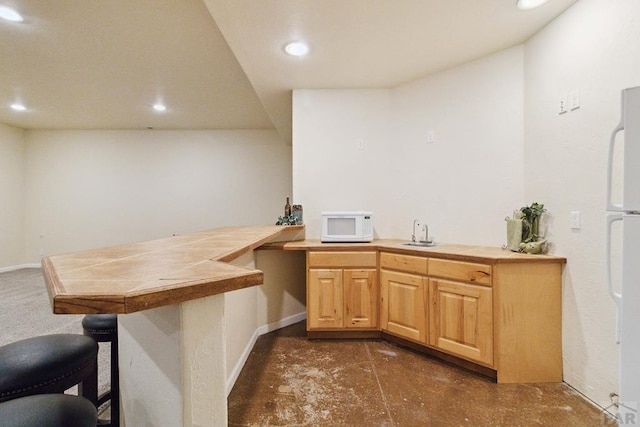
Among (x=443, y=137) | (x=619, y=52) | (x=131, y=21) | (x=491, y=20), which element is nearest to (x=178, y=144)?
(x=131, y=21)

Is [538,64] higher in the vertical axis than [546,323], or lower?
higher

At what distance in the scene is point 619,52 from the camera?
5.49 feet

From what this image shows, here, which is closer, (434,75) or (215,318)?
(215,318)

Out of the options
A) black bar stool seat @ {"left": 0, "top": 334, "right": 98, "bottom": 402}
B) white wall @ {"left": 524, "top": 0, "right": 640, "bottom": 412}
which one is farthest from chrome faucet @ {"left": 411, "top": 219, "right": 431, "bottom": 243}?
black bar stool seat @ {"left": 0, "top": 334, "right": 98, "bottom": 402}

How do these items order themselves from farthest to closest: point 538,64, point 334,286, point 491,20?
point 334,286
point 538,64
point 491,20

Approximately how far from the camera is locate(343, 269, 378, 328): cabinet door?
8.96ft

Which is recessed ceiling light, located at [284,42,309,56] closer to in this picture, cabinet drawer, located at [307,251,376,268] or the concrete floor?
cabinet drawer, located at [307,251,376,268]

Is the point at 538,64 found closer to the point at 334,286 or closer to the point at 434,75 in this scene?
the point at 434,75

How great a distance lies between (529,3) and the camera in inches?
76.2

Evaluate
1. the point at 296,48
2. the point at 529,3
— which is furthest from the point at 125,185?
the point at 529,3

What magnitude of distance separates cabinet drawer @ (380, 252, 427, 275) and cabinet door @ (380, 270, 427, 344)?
0.05m

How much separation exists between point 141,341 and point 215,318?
0.36 metres

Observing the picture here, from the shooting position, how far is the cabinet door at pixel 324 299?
2730 mm

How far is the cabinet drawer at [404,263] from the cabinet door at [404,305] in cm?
5
